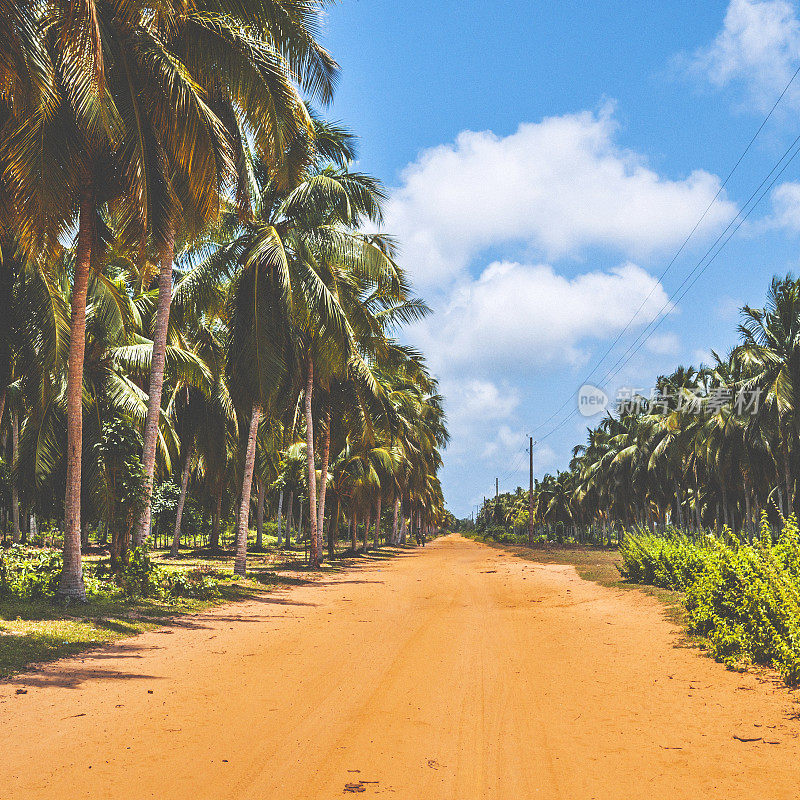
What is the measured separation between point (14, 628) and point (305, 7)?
10.8 m

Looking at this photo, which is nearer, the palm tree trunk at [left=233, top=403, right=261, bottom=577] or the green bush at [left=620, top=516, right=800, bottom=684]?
the green bush at [left=620, top=516, right=800, bottom=684]

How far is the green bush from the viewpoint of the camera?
299 inches

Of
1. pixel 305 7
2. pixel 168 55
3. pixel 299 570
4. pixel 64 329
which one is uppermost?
pixel 305 7

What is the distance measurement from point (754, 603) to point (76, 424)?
10195 mm

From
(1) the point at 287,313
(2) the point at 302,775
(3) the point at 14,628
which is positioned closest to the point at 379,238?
(1) the point at 287,313

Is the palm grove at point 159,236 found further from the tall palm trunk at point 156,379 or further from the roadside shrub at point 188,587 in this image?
the roadside shrub at point 188,587

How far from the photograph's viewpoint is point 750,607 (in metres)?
8.55

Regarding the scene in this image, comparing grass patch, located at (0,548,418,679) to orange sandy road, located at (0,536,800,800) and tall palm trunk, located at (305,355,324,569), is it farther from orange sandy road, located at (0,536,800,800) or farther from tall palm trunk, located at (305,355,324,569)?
tall palm trunk, located at (305,355,324,569)

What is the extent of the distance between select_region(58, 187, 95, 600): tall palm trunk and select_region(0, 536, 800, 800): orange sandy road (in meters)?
2.11

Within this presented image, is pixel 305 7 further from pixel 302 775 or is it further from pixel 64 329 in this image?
pixel 302 775

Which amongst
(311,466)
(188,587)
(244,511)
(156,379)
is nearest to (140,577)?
(188,587)

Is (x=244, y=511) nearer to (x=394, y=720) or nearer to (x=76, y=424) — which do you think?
(x=76, y=424)

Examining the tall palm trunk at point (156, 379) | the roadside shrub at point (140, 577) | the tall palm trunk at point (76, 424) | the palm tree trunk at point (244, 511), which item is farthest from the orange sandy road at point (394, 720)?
the palm tree trunk at point (244, 511)

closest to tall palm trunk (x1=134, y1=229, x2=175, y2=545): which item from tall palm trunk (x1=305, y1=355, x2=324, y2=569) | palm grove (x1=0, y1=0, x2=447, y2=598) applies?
palm grove (x1=0, y1=0, x2=447, y2=598)
